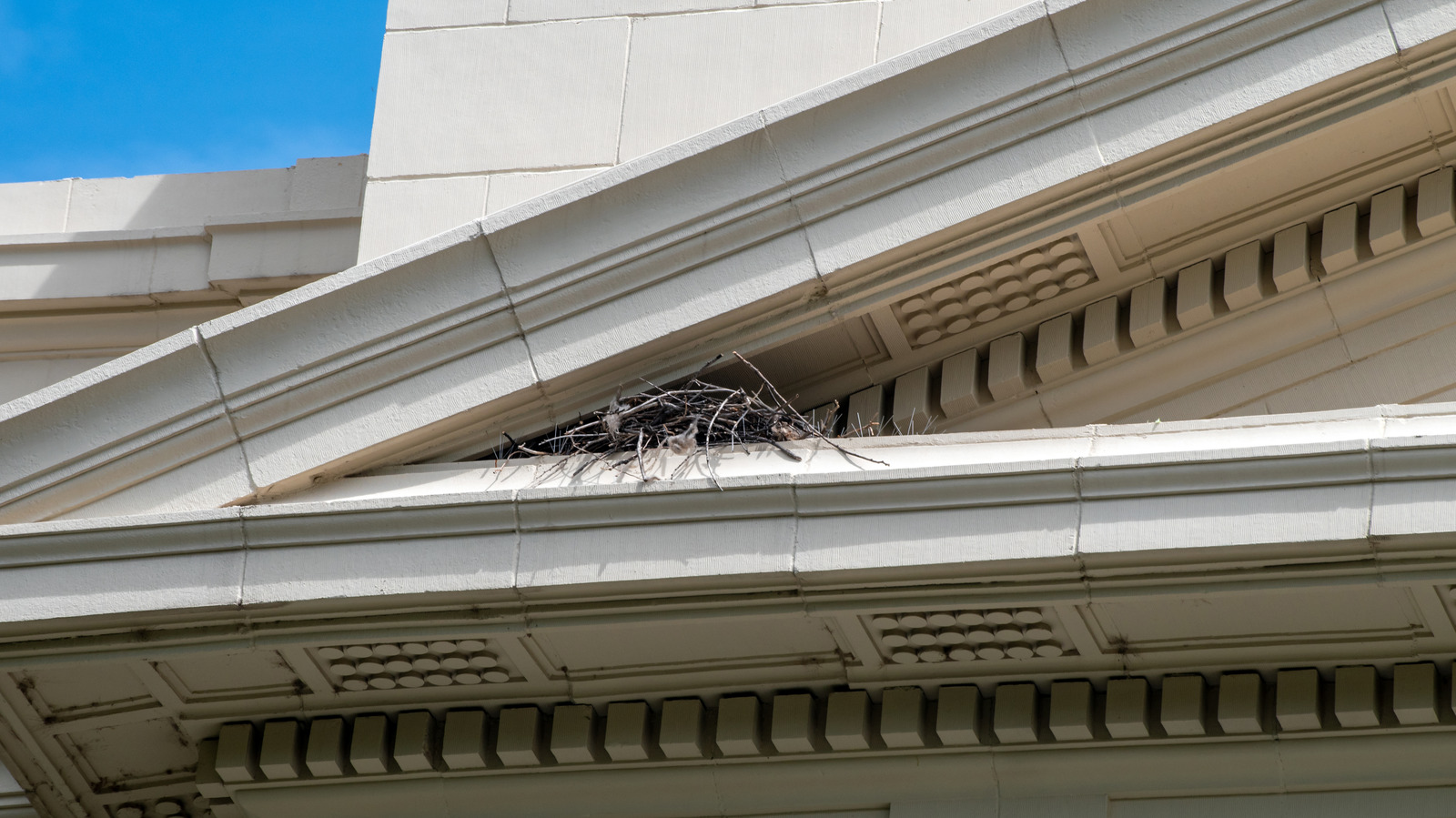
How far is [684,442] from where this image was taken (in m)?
7.03

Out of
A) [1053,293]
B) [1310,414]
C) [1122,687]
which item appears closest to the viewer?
[1310,414]

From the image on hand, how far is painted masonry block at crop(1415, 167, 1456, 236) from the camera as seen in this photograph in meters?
7.15

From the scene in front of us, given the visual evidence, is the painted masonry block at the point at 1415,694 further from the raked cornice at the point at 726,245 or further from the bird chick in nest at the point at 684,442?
the bird chick in nest at the point at 684,442

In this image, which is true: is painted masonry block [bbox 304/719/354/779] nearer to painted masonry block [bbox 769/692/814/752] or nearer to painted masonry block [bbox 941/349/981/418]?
painted masonry block [bbox 769/692/814/752]

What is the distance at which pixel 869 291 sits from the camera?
720 centimetres

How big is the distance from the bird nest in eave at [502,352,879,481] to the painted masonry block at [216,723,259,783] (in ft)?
6.02

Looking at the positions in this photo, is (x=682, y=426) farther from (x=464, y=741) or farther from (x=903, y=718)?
(x=464, y=741)

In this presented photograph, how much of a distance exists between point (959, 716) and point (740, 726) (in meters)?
0.89

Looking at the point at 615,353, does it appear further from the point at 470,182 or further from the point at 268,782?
the point at 268,782

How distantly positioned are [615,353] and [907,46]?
2.36m

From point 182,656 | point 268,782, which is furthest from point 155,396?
point 268,782

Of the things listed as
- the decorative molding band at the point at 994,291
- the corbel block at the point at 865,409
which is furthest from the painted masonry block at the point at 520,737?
the decorative molding band at the point at 994,291

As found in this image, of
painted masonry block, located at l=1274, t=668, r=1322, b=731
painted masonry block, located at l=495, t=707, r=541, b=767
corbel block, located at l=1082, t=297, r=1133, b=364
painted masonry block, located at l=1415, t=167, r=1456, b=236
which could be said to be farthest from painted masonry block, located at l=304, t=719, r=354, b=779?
painted masonry block, located at l=1415, t=167, r=1456, b=236

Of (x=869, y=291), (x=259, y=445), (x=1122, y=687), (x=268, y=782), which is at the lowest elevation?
(x=268, y=782)
